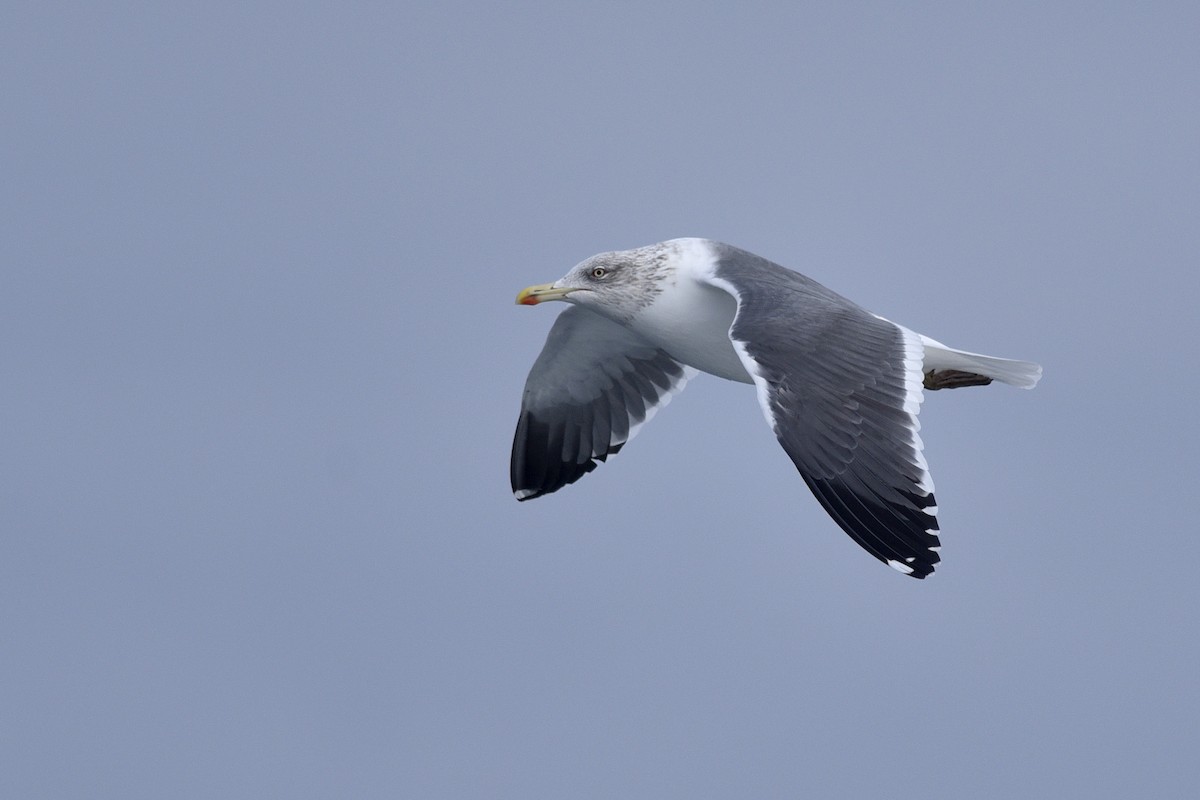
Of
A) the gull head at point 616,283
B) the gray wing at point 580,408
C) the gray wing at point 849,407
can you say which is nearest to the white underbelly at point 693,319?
the gull head at point 616,283

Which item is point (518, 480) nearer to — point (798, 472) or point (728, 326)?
point (728, 326)

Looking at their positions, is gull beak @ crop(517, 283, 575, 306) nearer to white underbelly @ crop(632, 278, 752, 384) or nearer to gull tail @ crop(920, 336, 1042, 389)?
white underbelly @ crop(632, 278, 752, 384)

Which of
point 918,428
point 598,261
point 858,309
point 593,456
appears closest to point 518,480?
point 593,456

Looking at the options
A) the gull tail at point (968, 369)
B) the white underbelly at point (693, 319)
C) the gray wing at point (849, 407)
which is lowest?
the gray wing at point (849, 407)

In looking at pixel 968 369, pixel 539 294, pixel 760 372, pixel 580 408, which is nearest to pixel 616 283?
pixel 539 294

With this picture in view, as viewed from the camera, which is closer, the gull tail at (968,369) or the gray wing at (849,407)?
the gray wing at (849,407)

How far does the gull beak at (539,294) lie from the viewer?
14.5 m

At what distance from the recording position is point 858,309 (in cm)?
1375

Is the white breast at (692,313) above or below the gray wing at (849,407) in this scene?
above

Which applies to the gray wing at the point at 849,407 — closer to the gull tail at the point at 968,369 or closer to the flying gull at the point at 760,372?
the flying gull at the point at 760,372

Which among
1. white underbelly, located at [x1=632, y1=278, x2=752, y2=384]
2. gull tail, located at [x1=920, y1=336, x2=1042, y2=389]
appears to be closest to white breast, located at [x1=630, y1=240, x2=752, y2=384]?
white underbelly, located at [x1=632, y1=278, x2=752, y2=384]

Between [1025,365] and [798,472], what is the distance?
10.8 feet

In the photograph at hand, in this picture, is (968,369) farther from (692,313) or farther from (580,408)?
(580,408)

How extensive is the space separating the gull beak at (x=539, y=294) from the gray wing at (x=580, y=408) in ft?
5.18
